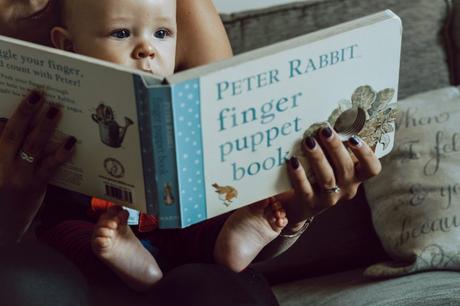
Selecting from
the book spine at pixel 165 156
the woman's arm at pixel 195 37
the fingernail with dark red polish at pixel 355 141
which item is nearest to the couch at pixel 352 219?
the woman's arm at pixel 195 37

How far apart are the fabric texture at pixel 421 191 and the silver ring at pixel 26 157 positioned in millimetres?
600

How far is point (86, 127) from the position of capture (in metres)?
0.86

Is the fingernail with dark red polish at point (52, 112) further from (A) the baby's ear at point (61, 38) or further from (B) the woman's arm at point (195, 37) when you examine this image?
(B) the woman's arm at point (195, 37)

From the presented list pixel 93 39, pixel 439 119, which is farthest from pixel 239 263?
pixel 439 119

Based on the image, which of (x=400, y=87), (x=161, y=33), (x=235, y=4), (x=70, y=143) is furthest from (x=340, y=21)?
(x=70, y=143)

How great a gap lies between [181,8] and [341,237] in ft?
1.67

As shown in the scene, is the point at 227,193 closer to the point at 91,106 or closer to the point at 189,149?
the point at 189,149

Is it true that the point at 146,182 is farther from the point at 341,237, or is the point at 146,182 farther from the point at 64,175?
the point at 341,237

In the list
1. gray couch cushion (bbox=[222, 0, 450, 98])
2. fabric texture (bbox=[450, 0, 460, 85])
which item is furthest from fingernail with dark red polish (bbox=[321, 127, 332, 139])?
fabric texture (bbox=[450, 0, 460, 85])

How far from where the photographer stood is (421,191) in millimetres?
1286

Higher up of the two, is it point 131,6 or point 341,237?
point 131,6

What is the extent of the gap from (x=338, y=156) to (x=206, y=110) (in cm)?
21

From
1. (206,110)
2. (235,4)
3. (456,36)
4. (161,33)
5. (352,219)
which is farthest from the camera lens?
(235,4)

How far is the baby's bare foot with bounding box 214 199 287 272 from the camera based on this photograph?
999 millimetres
